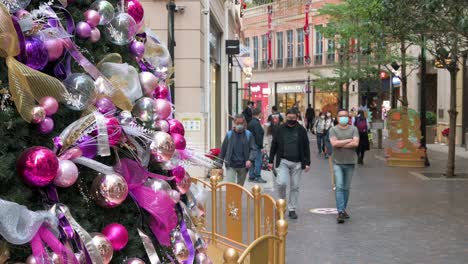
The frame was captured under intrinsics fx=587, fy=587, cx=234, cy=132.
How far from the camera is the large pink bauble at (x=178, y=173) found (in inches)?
121

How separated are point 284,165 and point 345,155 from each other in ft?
3.35

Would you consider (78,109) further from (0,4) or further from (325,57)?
(325,57)

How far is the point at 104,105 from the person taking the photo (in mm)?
2643

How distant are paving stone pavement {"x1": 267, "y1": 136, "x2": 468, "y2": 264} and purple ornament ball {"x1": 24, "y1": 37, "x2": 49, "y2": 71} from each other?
17.5ft

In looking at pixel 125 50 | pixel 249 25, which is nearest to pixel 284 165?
pixel 125 50

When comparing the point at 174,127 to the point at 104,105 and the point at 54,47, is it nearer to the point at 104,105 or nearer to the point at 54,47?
the point at 104,105

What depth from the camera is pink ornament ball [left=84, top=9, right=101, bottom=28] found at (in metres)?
2.57

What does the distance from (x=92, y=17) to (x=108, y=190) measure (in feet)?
2.51

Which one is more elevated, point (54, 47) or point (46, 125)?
point (54, 47)

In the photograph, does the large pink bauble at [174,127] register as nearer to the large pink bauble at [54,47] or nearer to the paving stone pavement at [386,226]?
the large pink bauble at [54,47]

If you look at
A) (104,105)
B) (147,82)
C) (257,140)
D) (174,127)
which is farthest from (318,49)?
(104,105)

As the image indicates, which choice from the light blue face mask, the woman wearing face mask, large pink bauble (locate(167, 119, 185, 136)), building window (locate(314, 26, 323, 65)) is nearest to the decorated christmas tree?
large pink bauble (locate(167, 119, 185, 136))

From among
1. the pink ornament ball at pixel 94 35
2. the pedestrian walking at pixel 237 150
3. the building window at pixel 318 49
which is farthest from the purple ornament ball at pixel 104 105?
the building window at pixel 318 49

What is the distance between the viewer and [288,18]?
184 ft
